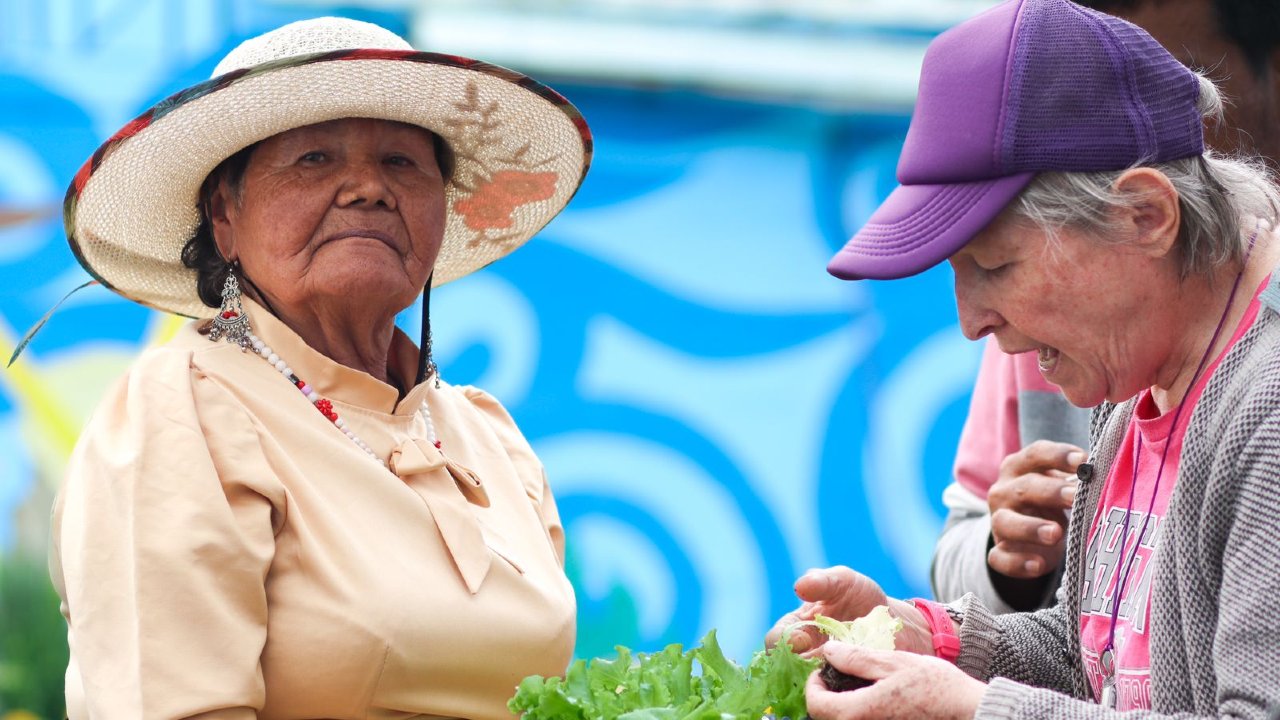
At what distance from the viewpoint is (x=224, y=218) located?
125 inches

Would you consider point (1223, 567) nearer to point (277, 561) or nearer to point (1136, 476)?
point (1136, 476)

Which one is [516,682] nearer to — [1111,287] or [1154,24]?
[1111,287]

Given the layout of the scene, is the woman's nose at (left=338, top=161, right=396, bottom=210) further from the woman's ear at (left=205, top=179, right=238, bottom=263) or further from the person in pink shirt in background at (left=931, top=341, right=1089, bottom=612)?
the person in pink shirt in background at (left=931, top=341, right=1089, bottom=612)

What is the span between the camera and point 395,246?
3084 mm

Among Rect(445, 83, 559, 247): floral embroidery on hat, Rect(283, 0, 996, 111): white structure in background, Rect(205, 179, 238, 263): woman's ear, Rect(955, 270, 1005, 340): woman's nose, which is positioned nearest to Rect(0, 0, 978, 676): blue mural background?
Rect(283, 0, 996, 111): white structure in background

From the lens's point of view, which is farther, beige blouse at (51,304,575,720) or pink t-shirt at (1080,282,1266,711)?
beige blouse at (51,304,575,720)

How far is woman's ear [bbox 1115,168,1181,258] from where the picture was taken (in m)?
2.24

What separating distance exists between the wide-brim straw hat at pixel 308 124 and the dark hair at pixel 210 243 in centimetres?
2

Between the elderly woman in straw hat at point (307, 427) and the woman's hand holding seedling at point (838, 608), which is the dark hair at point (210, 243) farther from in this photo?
the woman's hand holding seedling at point (838, 608)

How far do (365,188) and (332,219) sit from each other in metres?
0.10

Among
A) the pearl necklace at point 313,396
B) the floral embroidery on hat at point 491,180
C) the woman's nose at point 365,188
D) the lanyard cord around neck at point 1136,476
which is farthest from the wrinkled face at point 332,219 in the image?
the lanyard cord around neck at point 1136,476

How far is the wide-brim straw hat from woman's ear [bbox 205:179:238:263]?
5 cm

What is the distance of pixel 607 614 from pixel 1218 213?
4289 millimetres

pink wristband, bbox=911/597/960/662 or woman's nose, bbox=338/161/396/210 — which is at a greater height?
woman's nose, bbox=338/161/396/210
